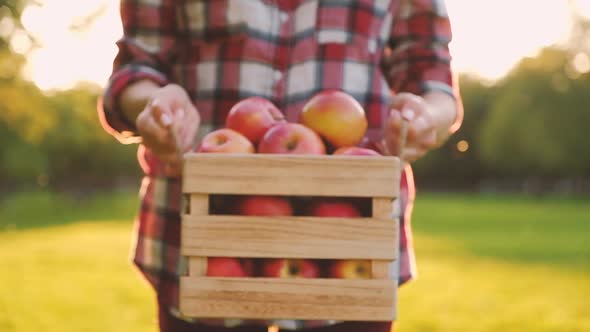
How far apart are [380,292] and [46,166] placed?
3981cm

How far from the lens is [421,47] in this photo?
2297 mm

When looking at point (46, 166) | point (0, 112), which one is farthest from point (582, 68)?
point (0, 112)

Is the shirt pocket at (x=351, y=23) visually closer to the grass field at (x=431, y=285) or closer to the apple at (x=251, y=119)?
the apple at (x=251, y=119)

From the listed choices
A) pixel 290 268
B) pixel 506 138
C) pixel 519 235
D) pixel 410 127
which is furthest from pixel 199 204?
pixel 506 138

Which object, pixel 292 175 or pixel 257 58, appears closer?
pixel 292 175

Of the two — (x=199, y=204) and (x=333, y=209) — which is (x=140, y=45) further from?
(x=333, y=209)

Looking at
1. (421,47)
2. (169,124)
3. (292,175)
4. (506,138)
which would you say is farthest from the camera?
(506,138)

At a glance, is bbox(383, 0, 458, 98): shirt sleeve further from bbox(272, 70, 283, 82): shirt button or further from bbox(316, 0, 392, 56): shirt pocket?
bbox(272, 70, 283, 82): shirt button

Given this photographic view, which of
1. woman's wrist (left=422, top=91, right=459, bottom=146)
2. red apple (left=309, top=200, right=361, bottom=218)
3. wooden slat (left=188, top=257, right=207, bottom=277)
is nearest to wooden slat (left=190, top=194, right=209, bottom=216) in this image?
wooden slat (left=188, top=257, right=207, bottom=277)

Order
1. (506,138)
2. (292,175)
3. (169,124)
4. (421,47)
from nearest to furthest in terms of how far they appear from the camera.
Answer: (292,175) → (169,124) → (421,47) → (506,138)

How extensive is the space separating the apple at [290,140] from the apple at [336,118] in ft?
0.18

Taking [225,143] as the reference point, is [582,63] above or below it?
above

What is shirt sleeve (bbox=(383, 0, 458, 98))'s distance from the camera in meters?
2.26

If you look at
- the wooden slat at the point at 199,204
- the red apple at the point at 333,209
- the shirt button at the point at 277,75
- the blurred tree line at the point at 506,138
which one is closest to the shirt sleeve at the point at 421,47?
the shirt button at the point at 277,75
